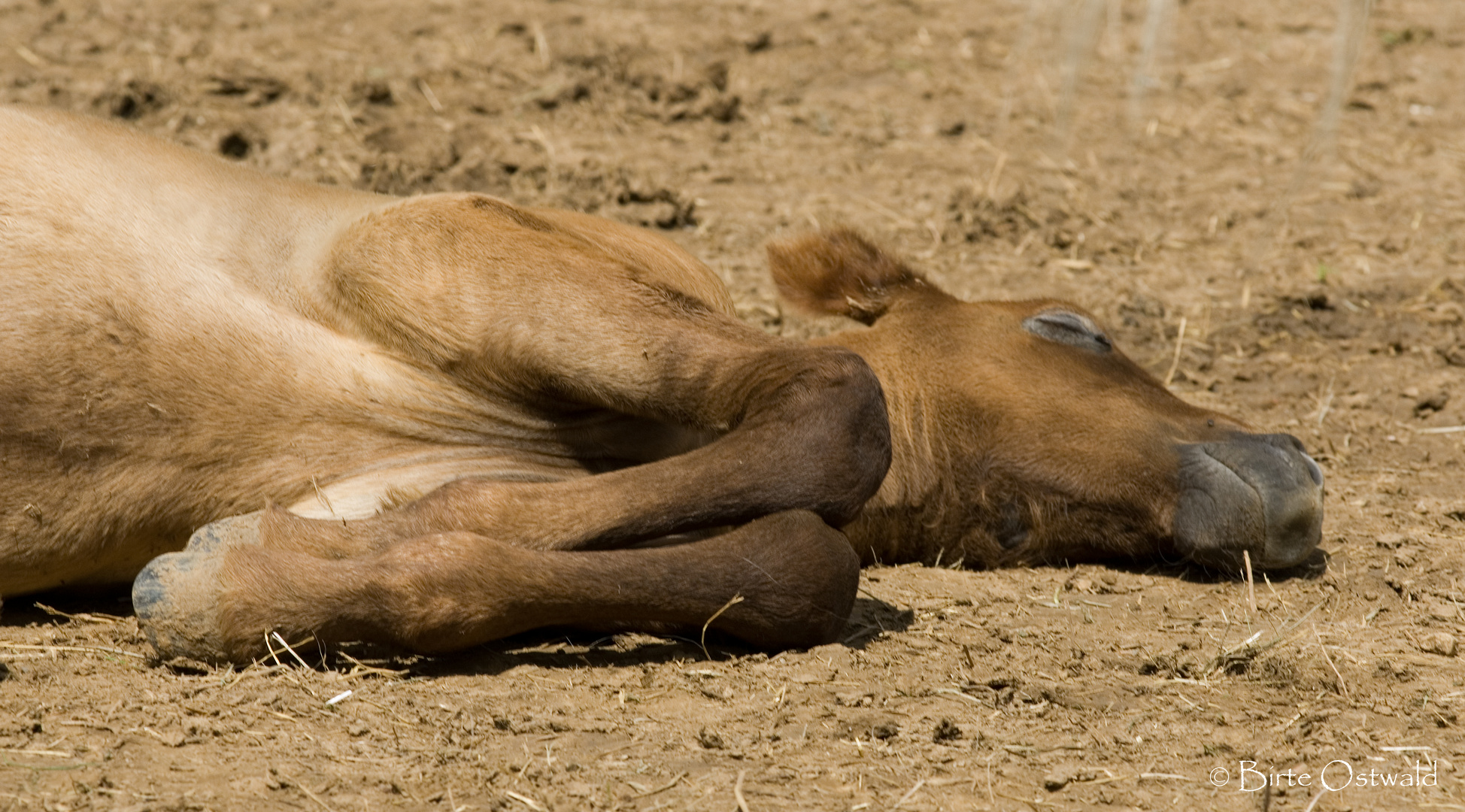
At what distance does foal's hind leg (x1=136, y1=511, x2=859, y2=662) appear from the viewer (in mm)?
2867

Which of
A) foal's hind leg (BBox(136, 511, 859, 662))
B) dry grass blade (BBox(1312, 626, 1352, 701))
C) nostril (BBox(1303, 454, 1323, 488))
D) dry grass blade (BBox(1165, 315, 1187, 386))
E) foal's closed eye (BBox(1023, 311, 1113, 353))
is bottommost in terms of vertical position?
dry grass blade (BBox(1165, 315, 1187, 386))

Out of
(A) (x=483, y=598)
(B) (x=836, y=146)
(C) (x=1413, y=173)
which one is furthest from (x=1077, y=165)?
(A) (x=483, y=598)

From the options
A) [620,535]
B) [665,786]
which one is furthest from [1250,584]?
[665,786]

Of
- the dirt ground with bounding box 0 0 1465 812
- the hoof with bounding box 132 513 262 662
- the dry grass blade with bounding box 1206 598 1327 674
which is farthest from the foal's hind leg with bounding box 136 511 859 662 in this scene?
the dry grass blade with bounding box 1206 598 1327 674

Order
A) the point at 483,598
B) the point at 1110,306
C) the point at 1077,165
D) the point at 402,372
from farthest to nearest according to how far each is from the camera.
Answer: the point at 1077,165 → the point at 1110,306 → the point at 402,372 → the point at 483,598

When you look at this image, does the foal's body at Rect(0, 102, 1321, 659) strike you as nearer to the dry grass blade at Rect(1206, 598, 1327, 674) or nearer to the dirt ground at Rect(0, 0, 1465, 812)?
the dirt ground at Rect(0, 0, 1465, 812)

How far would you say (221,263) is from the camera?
3502 millimetres

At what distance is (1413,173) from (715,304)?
16.6 feet

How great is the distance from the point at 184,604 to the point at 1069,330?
8.48ft

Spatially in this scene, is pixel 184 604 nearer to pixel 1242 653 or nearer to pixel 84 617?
pixel 84 617

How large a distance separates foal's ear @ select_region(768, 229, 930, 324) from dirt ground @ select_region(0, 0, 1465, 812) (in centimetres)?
90

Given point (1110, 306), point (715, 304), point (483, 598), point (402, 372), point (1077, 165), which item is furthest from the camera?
point (1077, 165)

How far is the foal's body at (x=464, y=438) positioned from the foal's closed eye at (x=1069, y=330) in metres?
0.18

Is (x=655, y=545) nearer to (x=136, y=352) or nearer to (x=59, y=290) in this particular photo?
(x=136, y=352)
